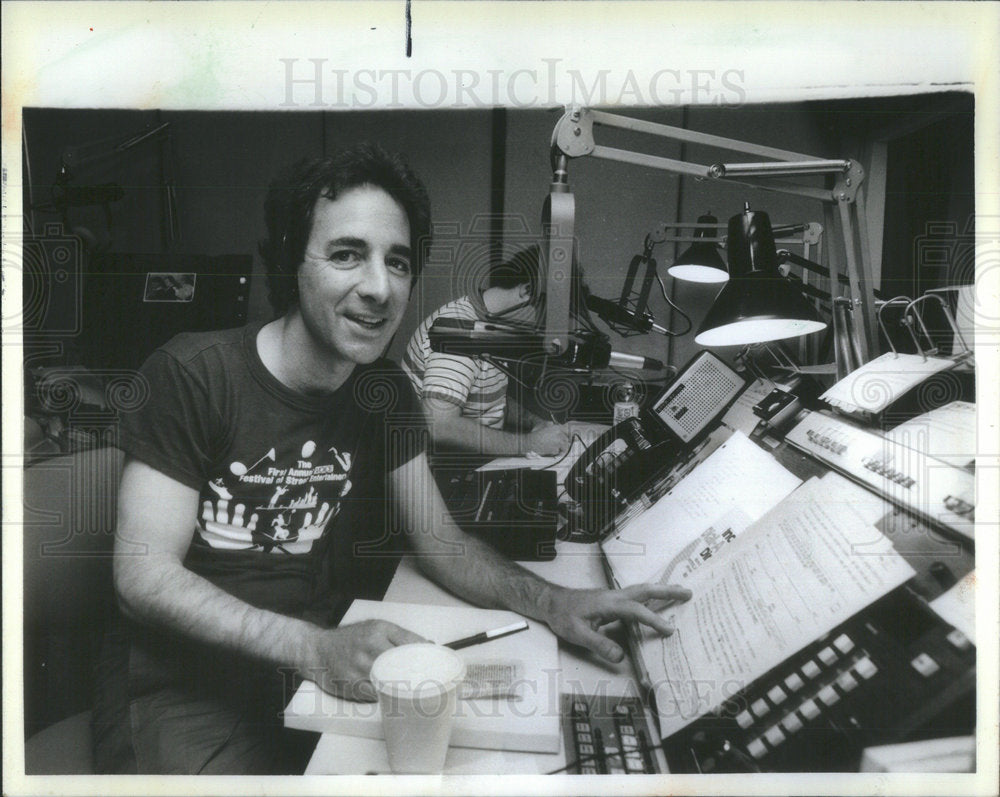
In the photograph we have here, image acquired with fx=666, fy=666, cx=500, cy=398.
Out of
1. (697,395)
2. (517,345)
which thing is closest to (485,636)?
(517,345)

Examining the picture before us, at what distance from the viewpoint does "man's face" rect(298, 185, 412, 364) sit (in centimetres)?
118

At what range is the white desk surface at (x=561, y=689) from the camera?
2.99ft

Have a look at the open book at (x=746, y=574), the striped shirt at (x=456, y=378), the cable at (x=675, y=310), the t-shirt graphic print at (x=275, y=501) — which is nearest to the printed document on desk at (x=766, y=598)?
the open book at (x=746, y=574)

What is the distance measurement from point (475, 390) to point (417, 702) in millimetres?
566

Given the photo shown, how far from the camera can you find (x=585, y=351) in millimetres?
1040

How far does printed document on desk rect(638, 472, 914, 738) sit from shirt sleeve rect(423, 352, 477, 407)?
52 cm

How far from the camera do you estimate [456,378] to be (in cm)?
125

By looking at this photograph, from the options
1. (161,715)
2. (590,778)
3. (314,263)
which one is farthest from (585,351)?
(161,715)

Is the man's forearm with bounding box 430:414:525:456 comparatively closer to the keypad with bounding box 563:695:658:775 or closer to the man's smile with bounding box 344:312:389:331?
the man's smile with bounding box 344:312:389:331

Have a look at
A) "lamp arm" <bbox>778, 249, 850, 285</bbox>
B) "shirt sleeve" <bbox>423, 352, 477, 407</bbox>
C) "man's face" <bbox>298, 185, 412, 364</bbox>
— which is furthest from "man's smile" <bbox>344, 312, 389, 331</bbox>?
"lamp arm" <bbox>778, 249, 850, 285</bbox>

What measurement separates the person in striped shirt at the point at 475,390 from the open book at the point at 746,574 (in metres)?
0.29

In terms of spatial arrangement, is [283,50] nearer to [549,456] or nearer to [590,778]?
[549,456]

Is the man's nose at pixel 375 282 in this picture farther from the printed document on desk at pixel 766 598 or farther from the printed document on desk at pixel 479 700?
the printed document on desk at pixel 766 598

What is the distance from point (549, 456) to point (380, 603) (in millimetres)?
411
